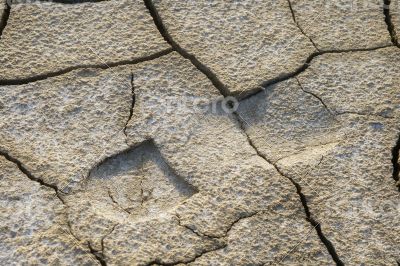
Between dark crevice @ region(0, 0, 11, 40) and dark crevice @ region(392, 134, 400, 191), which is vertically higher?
dark crevice @ region(0, 0, 11, 40)

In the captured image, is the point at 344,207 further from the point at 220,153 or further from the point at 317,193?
the point at 220,153

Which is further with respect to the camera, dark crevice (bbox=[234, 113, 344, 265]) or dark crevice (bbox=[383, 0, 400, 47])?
dark crevice (bbox=[383, 0, 400, 47])

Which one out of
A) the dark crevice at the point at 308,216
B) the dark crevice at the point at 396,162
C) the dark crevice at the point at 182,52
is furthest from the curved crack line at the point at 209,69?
the dark crevice at the point at 396,162

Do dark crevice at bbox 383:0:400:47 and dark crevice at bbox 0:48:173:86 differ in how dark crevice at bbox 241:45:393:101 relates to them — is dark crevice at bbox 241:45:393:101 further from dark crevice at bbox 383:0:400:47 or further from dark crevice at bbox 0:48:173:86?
dark crevice at bbox 0:48:173:86

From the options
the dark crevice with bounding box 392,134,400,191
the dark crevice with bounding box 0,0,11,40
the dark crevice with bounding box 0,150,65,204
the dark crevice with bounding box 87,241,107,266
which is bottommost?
the dark crevice with bounding box 392,134,400,191

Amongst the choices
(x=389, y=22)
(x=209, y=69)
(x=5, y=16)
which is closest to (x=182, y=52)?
(x=209, y=69)

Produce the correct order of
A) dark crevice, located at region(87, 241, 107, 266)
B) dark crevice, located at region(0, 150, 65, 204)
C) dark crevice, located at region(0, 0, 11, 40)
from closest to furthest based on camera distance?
1. dark crevice, located at region(87, 241, 107, 266)
2. dark crevice, located at region(0, 150, 65, 204)
3. dark crevice, located at region(0, 0, 11, 40)

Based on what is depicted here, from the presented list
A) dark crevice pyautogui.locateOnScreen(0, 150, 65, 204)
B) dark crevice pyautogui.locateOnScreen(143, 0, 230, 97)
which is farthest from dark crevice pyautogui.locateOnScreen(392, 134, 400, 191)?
dark crevice pyautogui.locateOnScreen(0, 150, 65, 204)

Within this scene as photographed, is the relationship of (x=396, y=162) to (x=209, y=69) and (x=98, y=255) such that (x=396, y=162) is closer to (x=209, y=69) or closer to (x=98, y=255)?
(x=209, y=69)
